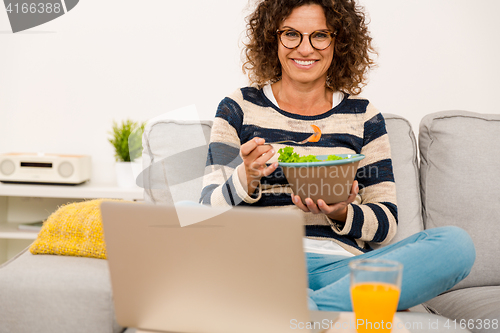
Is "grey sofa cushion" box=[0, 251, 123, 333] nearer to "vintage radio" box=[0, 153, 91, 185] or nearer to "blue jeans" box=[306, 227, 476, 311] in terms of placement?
"blue jeans" box=[306, 227, 476, 311]

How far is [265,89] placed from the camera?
4.97ft

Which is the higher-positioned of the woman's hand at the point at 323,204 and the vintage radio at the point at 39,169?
the woman's hand at the point at 323,204

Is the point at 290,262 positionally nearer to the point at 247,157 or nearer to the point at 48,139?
the point at 247,157

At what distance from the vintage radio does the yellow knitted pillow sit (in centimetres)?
112

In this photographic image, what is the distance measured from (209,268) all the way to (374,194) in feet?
2.83

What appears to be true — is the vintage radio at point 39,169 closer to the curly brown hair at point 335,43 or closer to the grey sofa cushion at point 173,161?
the grey sofa cushion at point 173,161

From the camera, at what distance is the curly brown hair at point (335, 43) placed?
1.45 m

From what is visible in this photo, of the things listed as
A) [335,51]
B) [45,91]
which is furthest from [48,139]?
[335,51]

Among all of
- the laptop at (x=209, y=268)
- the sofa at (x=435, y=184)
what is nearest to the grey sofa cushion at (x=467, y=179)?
the sofa at (x=435, y=184)

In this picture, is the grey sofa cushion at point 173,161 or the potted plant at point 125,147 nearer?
the grey sofa cushion at point 173,161

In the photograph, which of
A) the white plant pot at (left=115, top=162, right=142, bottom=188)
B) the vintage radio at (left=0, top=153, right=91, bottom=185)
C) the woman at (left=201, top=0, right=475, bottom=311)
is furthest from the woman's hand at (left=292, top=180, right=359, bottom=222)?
the vintage radio at (left=0, top=153, right=91, bottom=185)

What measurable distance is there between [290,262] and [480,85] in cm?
235

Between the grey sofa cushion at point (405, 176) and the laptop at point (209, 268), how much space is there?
2.86 ft

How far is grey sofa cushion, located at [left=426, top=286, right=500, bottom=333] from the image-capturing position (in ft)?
3.60
